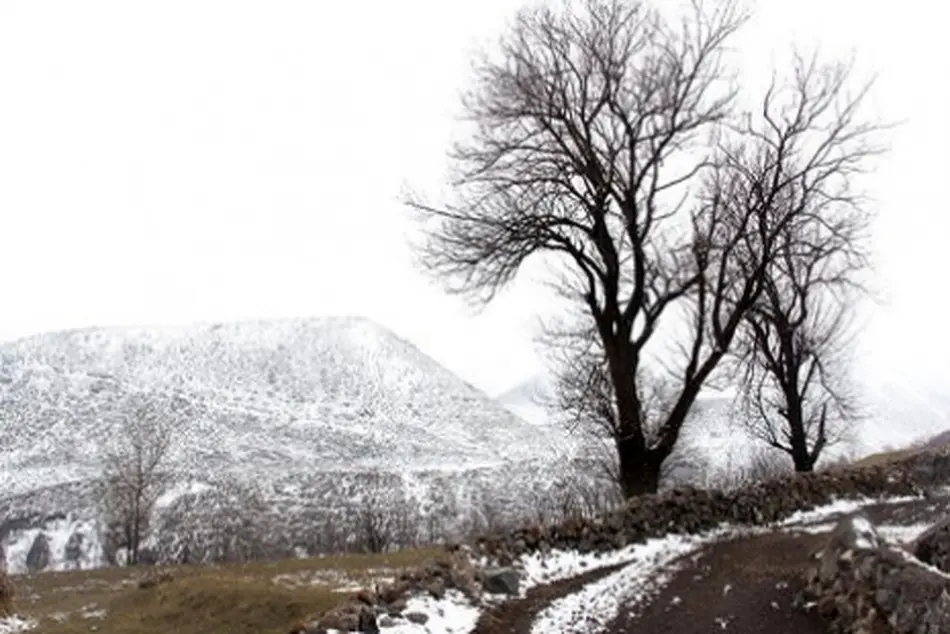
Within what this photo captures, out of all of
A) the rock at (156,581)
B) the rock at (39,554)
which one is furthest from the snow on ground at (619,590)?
the rock at (39,554)

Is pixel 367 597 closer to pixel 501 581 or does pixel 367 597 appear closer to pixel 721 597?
pixel 501 581

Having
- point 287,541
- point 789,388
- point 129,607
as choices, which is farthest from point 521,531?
point 287,541

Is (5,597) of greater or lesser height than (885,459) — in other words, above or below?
below

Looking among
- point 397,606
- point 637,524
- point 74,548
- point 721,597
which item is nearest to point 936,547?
point 721,597

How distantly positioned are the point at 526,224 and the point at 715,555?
731 centimetres

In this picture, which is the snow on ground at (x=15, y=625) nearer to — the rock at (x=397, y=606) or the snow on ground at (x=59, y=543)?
the rock at (x=397, y=606)

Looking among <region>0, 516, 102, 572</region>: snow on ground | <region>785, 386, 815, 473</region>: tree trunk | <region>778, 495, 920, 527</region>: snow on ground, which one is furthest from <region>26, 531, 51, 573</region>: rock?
<region>778, 495, 920, 527</region>: snow on ground

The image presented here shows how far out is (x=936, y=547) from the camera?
1198 cm

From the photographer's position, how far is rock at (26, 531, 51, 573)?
137m

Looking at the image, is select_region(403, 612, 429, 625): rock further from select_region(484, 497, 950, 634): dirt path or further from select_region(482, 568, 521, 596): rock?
select_region(482, 568, 521, 596): rock

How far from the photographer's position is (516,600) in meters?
12.8

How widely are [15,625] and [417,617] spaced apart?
3198 centimetres

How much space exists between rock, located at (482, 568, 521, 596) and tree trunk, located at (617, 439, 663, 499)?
6120mm

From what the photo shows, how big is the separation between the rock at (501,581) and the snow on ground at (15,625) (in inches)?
1133
